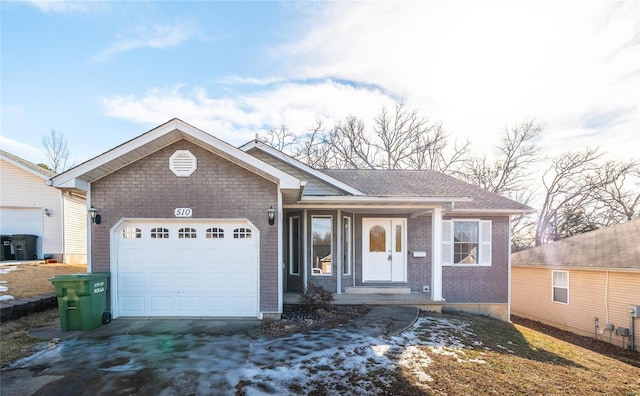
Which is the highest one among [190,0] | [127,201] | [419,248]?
[190,0]

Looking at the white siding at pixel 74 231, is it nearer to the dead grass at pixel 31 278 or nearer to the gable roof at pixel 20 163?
the gable roof at pixel 20 163

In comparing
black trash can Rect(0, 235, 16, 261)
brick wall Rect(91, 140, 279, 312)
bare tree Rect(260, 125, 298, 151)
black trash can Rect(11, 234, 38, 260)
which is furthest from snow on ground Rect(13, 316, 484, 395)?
bare tree Rect(260, 125, 298, 151)

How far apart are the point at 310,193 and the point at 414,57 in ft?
17.0

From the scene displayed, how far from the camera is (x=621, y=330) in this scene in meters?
11.0

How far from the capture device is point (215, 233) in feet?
24.3

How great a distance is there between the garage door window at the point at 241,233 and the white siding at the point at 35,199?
11.4 meters

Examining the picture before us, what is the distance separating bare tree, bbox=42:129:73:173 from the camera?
26906 mm

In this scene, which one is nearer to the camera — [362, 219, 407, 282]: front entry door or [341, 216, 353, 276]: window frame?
[341, 216, 353, 276]: window frame

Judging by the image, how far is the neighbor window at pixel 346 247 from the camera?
1002 centimetres

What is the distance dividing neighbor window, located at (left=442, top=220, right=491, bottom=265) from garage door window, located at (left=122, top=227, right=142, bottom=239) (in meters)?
8.39

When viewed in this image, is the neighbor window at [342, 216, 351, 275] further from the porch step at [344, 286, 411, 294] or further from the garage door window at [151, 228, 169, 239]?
the garage door window at [151, 228, 169, 239]

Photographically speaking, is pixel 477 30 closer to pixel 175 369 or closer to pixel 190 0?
pixel 190 0

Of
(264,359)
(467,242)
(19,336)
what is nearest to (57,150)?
(19,336)

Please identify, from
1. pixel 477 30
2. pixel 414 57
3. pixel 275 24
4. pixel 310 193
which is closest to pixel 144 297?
pixel 310 193
